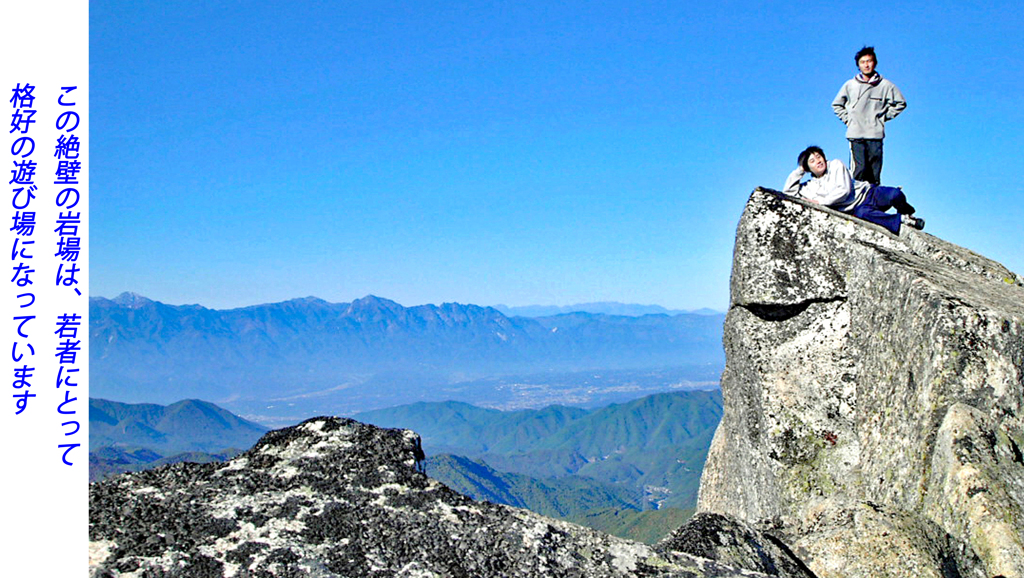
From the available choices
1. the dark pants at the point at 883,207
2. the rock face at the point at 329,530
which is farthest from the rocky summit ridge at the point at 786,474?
the dark pants at the point at 883,207

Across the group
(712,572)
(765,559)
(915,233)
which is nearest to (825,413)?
(915,233)

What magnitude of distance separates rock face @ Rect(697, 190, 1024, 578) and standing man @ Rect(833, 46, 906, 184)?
10.3ft

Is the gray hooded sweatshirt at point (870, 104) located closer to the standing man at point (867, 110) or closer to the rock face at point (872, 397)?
the standing man at point (867, 110)

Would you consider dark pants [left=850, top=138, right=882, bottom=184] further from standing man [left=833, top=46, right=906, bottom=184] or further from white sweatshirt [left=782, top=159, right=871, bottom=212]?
white sweatshirt [left=782, top=159, right=871, bottom=212]

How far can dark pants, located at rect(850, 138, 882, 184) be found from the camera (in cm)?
1602

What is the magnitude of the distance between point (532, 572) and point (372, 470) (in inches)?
69.5

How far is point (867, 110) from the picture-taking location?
51.4 feet

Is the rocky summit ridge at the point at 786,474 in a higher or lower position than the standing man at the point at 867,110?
lower

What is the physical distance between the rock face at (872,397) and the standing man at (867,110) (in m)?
3.15

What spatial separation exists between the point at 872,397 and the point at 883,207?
17.4 ft

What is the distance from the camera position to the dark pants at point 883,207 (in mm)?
13539

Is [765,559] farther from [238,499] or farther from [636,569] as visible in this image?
[238,499]

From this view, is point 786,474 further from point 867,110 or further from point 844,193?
point 867,110

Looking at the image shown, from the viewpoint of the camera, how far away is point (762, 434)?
1258 cm
